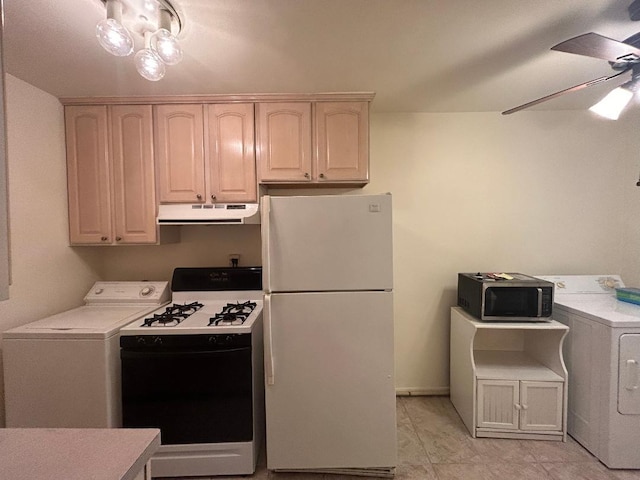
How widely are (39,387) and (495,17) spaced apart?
3071 millimetres

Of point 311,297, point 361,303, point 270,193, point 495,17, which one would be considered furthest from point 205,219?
point 495,17

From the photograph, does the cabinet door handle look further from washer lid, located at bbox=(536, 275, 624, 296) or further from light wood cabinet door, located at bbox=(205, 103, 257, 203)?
light wood cabinet door, located at bbox=(205, 103, 257, 203)

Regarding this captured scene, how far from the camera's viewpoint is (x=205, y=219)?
2053 millimetres

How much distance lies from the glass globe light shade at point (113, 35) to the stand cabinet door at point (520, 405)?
2759mm

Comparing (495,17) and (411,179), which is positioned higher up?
(495,17)

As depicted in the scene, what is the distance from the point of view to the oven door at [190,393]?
1686 mm

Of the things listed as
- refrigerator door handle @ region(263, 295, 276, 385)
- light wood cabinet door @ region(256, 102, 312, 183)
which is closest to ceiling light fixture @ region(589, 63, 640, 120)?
light wood cabinet door @ region(256, 102, 312, 183)

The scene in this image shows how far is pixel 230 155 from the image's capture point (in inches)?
82.5

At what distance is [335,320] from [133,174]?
5.84 ft

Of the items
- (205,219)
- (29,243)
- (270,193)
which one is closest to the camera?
(29,243)

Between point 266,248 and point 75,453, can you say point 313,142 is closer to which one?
point 266,248

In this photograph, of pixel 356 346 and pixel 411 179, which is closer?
pixel 356 346

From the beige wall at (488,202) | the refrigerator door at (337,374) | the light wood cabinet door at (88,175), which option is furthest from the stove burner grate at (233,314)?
the beige wall at (488,202)

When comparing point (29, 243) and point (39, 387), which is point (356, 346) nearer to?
point (39, 387)
